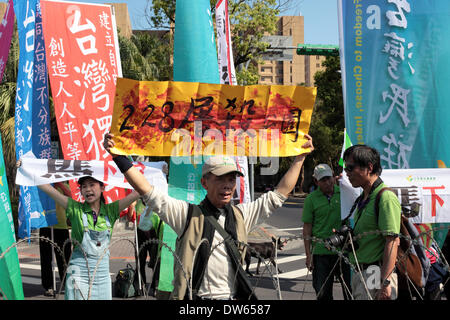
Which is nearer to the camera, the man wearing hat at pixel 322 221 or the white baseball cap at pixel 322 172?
the man wearing hat at pixel 322 221

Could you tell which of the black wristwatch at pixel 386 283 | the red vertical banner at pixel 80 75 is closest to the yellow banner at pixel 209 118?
the black wristwatch at pixel 386 283

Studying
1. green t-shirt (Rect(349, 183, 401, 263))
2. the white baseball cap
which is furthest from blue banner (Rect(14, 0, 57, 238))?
green t-shirt (Rect(349, 183, 401, 263))

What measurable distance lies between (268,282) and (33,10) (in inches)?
213

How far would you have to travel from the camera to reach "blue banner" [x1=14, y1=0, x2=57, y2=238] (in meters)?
7.01

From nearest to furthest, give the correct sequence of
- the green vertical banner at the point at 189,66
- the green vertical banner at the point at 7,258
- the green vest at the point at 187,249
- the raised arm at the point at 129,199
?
the green vest at the point at 187,249, the raised arm at the point at 129,199, the green vertical banner at the point at 7,258, the green vertical banner at the point at 189,66

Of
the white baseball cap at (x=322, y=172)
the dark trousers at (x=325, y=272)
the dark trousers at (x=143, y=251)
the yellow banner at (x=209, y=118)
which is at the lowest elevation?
the dark trousers at (x=143, y=251)

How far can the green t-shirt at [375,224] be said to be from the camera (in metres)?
3.49

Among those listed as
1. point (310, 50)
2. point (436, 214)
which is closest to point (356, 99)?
point (436, 214)

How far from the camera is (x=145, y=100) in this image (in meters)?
4.14

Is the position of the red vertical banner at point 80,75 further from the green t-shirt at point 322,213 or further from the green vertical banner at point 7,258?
the green t-shirt at point 322,213

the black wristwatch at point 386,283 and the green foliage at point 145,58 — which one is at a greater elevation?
the green foliage at point 145,58

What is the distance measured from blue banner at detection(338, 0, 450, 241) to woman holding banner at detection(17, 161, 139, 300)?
2485 mm

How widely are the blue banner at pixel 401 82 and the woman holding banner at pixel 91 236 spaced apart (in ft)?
8.15

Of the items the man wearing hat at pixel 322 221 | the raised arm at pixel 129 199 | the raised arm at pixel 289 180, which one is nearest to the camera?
the raised arm at pixel 289 180
